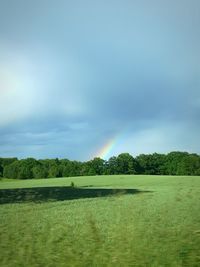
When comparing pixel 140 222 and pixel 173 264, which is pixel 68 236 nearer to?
pixel 140 222

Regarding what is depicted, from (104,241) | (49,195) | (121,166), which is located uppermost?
(121,166)

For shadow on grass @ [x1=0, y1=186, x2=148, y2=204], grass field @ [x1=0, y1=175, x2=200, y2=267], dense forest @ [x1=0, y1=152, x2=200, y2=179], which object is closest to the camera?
grass field @ [x1=0, y1=175, x2=200, y2=267]

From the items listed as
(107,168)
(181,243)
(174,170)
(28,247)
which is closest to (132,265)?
(181,243)

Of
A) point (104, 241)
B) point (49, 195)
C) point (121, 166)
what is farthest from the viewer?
point (121, 166)

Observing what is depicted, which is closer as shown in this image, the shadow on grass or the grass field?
the grass field

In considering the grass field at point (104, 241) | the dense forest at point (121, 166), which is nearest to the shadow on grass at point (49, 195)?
the grass field at point (104, 241)

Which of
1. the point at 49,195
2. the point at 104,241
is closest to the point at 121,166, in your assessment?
the point at 49,195

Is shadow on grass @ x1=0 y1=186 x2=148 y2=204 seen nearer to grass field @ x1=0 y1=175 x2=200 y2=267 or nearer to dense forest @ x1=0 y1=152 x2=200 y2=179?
grass field @ x1=0 y1=175 x2=200 y2=267

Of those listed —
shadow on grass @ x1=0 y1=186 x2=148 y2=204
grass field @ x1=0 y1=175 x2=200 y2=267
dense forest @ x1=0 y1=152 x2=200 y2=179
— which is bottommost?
grass field @ x1=0 y1=175 x2=200 y2=267

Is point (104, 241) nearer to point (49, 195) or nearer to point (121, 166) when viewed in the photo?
point (49, 195)

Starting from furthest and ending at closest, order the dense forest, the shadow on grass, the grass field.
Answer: the dense forest → the shadow on grass → the grass field

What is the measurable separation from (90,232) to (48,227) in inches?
127

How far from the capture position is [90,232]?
21.0 meters

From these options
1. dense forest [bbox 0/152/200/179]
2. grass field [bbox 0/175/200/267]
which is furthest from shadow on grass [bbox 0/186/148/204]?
dense forest [bbox 0/152/200/179]
